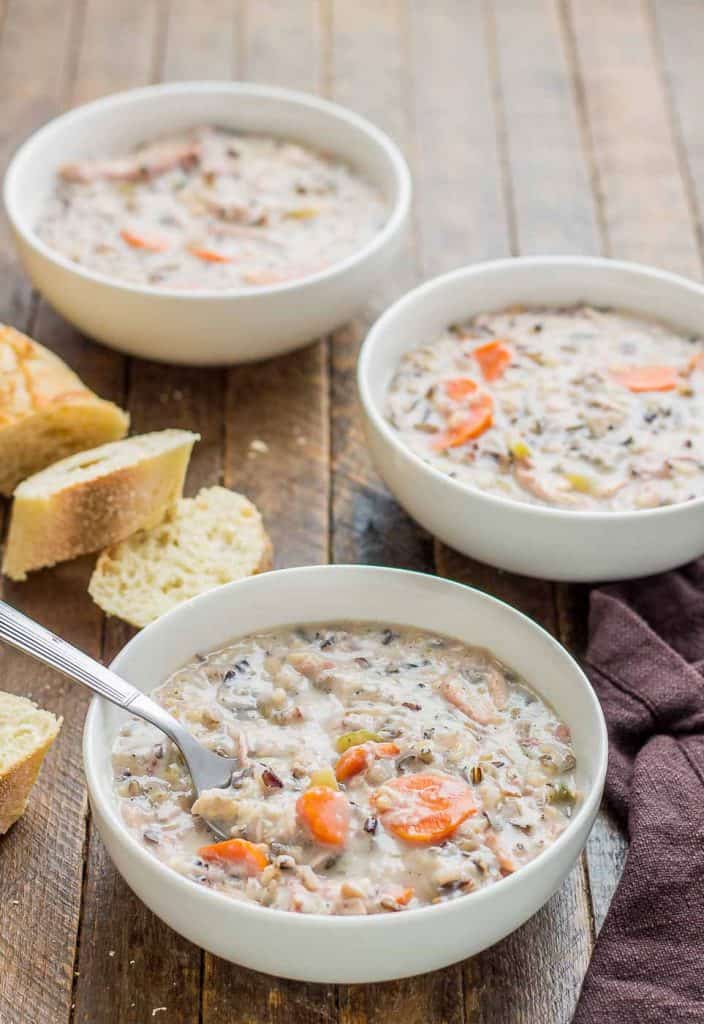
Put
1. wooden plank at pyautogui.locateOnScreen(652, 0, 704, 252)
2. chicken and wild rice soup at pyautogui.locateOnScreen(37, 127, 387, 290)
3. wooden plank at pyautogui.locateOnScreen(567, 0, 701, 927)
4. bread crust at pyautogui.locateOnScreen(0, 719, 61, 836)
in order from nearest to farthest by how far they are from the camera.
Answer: bread crust at pyautogui.locateOnScreen(0, 719, 61, 836)
chicken and wild rice soup at pyautogui.locateOnScreen(37, 127, 387, 290)
wooden plank at pyautogui.locateOnScreen(567, 0, 701, 927)
wooden plank at pyautogui.locateOnScreen(652, 0, 704, 252)

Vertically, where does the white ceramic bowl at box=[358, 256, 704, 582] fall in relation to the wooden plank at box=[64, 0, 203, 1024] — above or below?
above

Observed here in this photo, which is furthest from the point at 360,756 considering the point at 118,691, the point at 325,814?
the point at 118,691

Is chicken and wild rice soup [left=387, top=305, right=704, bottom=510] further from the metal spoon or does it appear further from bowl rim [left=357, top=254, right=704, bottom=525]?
the metal spoon

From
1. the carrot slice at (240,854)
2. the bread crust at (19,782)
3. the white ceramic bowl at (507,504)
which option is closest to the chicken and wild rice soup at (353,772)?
the carrot slice at (240,854)

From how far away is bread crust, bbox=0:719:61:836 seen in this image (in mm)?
2395

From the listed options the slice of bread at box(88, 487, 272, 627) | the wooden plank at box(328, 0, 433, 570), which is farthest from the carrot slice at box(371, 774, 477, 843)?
the wooden plank at box(328, 0, 433, 570)

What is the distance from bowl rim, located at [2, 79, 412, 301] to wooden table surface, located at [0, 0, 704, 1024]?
0.99 feet

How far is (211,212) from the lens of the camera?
3.66m

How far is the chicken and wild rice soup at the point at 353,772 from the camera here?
2.11 meters

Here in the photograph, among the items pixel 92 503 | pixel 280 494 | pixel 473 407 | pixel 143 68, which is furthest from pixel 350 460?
pixel 143 68

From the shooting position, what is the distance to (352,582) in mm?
2594

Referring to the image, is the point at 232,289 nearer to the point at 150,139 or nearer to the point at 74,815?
the point at 150,139

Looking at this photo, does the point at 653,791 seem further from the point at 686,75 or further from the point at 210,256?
the point at 686,75

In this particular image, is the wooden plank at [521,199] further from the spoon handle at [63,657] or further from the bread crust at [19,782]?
the bread crust at [19,782]
